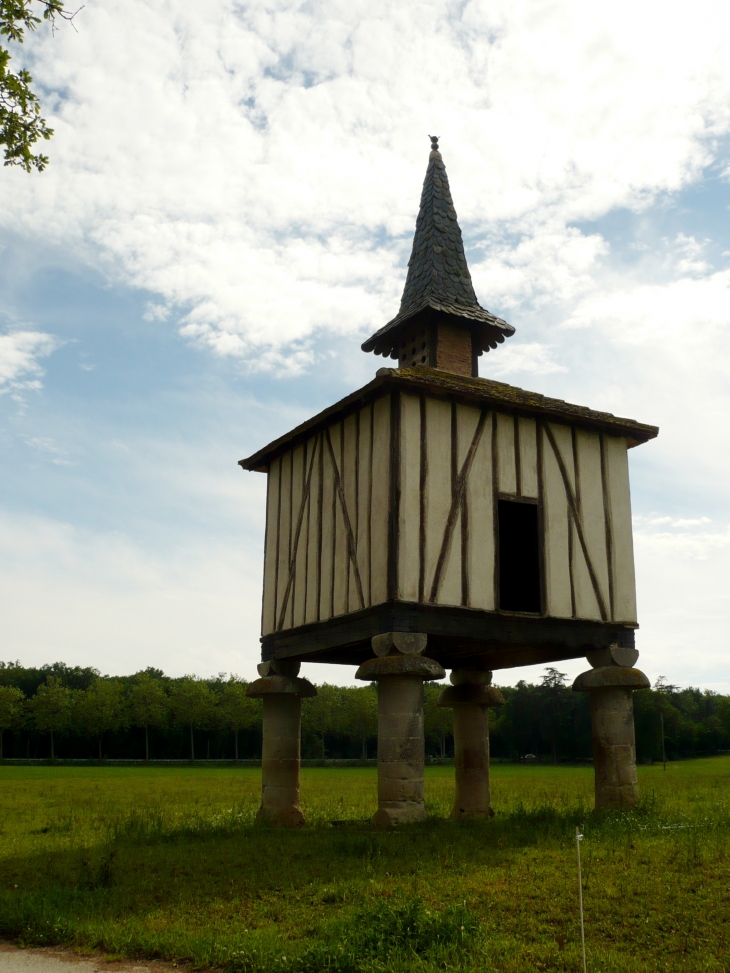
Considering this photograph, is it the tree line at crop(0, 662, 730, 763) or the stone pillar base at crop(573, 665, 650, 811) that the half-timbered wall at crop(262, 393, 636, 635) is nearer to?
the stone pillar base at crop(573, 665, 650, 811)

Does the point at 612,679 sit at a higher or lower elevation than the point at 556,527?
lower

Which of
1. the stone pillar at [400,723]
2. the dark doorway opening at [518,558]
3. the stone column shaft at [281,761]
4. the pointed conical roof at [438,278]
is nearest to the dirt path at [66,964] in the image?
the stone pillar at [400,723]

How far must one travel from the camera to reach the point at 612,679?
1625 cm

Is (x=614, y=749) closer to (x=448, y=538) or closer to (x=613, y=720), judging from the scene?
(x=613, y=720)

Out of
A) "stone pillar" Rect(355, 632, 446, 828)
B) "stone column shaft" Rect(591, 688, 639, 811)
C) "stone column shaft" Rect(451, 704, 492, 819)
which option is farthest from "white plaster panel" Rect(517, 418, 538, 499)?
"stone column shaft" Rect(451, 704, 492, 819)

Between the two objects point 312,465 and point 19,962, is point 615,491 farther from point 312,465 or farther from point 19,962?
point 19,962

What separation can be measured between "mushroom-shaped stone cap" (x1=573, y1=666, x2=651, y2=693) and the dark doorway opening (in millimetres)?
2198

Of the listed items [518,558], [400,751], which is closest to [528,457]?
[518,558]

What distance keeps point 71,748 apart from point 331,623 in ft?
257

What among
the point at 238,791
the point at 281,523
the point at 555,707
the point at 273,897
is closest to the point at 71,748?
the point at 555,707

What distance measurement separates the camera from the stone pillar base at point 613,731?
16078 mm

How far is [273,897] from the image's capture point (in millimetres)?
10062

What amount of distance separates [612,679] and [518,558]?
4.05 metres

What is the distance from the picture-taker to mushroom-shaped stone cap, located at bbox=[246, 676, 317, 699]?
60.1 feet
